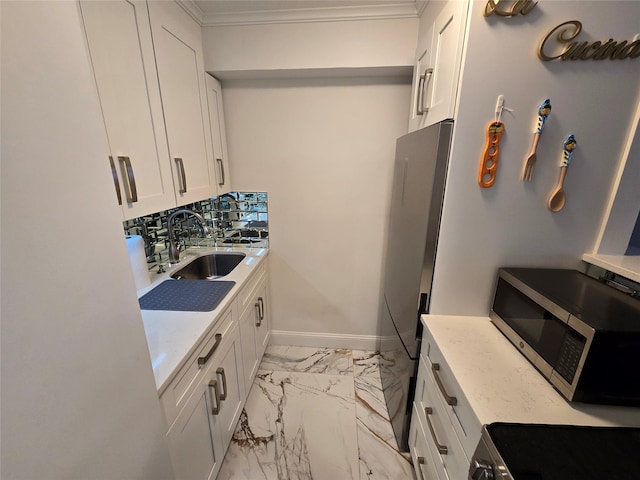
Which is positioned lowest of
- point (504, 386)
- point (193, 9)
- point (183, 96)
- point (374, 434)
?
point (374, 434)

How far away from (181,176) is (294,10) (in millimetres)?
1150

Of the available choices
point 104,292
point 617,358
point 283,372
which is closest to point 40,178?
point 104,292

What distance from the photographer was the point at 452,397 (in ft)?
3.00

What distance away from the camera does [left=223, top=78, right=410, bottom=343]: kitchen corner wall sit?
6.01ft

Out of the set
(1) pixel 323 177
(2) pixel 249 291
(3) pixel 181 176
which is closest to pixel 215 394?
(2) pixel 249 291

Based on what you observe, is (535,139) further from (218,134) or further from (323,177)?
(218,134)

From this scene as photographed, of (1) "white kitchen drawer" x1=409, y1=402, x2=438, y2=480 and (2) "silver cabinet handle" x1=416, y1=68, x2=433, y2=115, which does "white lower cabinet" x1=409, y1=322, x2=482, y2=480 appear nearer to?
(1) "white kitchen drawer" x1=409, y1=402, x2=438, y2=480

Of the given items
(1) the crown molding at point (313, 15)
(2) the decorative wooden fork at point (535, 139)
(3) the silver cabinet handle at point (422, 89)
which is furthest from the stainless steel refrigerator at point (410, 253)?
(1) the crown molding at point (313, 15)

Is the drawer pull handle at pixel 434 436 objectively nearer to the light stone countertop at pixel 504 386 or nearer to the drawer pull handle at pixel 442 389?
the drawer pull handle at pixel 442 389

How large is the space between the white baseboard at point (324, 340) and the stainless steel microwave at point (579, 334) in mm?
1380

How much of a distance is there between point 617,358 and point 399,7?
1.82m

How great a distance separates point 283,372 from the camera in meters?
2.08

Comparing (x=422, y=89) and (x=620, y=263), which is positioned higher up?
(x=422, y=89)

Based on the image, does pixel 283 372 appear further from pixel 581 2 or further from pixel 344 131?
pixel 581 2
